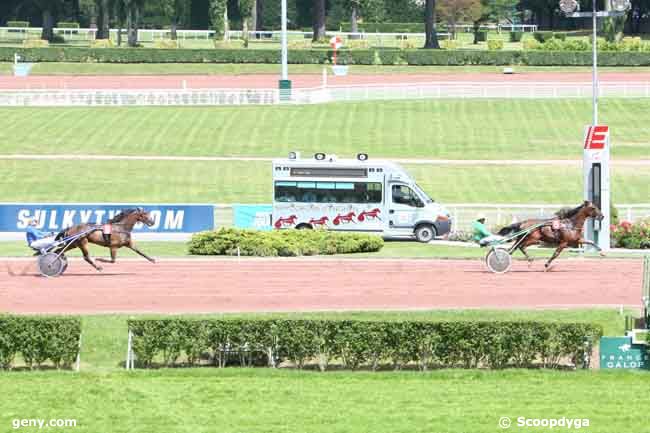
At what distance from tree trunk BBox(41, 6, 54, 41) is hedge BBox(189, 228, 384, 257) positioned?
216ft

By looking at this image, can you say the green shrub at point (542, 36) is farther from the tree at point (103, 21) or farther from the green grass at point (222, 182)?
the green grass at point (222, 182)

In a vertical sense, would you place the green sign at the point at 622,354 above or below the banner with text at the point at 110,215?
below

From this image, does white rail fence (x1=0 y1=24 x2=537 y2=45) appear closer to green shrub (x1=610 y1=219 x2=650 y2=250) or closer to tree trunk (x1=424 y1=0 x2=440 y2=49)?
tree trunk (x1=424 y1=0 x2=440 y2=49)

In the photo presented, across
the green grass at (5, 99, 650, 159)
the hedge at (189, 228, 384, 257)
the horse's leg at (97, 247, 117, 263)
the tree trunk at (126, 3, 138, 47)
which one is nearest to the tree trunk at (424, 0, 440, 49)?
the tree trunk at (126, 3, 138, 47)

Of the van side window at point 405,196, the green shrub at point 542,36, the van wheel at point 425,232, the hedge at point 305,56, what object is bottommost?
the van wheel at point 425,232

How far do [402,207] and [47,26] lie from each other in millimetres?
64549

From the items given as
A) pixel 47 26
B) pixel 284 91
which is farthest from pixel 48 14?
pixel 284 91

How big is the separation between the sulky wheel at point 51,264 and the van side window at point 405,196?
1208 cm

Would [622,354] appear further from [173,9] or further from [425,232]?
[173,9]

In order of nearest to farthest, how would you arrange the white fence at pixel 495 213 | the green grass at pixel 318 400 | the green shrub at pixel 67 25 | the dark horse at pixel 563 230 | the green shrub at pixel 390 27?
the green grass at pixel 318 400 < the dark horse at pixel 563 230 < the white fence at pixel 495 213 < the green shrub at pixel 67 25 < the green shrub at pixel 390 27

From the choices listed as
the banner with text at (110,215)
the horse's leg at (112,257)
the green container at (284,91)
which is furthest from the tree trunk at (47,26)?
the horse's leg at (112,257)

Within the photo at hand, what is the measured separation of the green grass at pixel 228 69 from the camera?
77.8 metres

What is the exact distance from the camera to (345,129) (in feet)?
197

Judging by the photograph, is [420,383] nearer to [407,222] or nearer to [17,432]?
[17,432]
